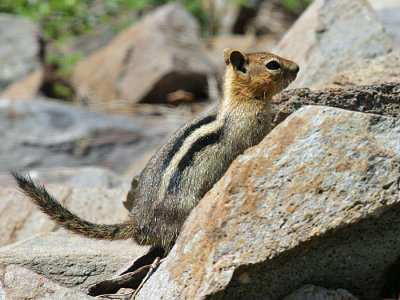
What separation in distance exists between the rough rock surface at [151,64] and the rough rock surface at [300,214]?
24.8 ft

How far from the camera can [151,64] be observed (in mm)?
11359

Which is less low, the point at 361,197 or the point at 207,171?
the point at 361,197

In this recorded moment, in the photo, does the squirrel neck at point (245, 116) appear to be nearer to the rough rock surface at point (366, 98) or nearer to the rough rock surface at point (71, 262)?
the rough rock surface at point (366, 98)

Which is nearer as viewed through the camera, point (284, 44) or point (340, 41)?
point (340, 41)

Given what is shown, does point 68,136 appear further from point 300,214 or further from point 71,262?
point 300,214

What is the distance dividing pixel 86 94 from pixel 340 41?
6.35m

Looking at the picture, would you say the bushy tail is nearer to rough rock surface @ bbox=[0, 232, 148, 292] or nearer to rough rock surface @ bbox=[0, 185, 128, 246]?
rough rock surface @ bbox=[0, 232, 148, 292]

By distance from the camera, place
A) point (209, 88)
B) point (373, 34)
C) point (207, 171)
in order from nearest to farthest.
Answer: point (207, 171)
point (373, 34)
point (209, 88)

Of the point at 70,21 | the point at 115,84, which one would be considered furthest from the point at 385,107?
the point at 70,21

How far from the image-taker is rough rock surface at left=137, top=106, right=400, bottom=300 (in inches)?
142

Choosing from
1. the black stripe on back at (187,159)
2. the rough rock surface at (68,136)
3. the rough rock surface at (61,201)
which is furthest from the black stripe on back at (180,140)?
the rough rock surface at (68,136)

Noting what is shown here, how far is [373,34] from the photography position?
7.23 meters

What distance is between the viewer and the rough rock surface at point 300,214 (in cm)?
361

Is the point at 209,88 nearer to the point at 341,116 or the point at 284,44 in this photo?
→ the point at 284,44
